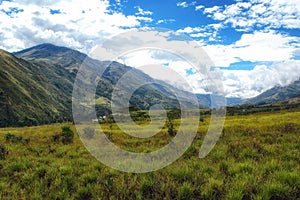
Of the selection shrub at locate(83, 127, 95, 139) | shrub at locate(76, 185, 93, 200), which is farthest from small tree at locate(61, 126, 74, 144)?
shrub at locate(76, 185, 93, 200)

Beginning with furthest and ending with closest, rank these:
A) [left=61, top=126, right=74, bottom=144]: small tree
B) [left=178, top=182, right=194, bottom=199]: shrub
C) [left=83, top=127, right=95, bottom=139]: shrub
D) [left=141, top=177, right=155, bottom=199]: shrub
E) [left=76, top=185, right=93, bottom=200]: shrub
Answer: [left=83, top=127, right=95, bottom=139]: shrub < [left=61, top=126, right=74, bottom=144]: small tree < [left=76, top=185, right=93, bottom=200]: shrub < [left=141, top=177, right=155, bottom=199]: shrub < [left=178, top=182, right=194, bottom=199]: shrub

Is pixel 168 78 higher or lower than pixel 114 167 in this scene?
higher

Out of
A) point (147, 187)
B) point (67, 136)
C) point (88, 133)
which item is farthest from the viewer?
point (88, 133)

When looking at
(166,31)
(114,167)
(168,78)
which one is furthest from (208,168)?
(166,31)

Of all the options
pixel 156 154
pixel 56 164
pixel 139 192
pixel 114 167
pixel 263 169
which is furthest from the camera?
pixel 156 154

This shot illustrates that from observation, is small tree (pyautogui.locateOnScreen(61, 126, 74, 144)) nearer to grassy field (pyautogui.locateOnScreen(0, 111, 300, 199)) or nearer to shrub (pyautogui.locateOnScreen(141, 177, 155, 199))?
grassy field (pyautogui.locateOnScreen(0, 111, 300, 199))

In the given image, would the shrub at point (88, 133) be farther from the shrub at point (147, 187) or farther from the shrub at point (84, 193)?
the shrub at point (147, 187)

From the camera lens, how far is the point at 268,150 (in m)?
15.7

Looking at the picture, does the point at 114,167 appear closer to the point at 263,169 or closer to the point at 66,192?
the point at 66,192

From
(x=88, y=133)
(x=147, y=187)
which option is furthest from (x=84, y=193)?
(x=88, y=133)

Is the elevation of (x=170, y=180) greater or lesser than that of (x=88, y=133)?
lesser

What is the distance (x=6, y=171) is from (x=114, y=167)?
5759 mm

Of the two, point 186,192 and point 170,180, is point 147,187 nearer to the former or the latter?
point 170,180

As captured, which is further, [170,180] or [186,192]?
[170,180]
